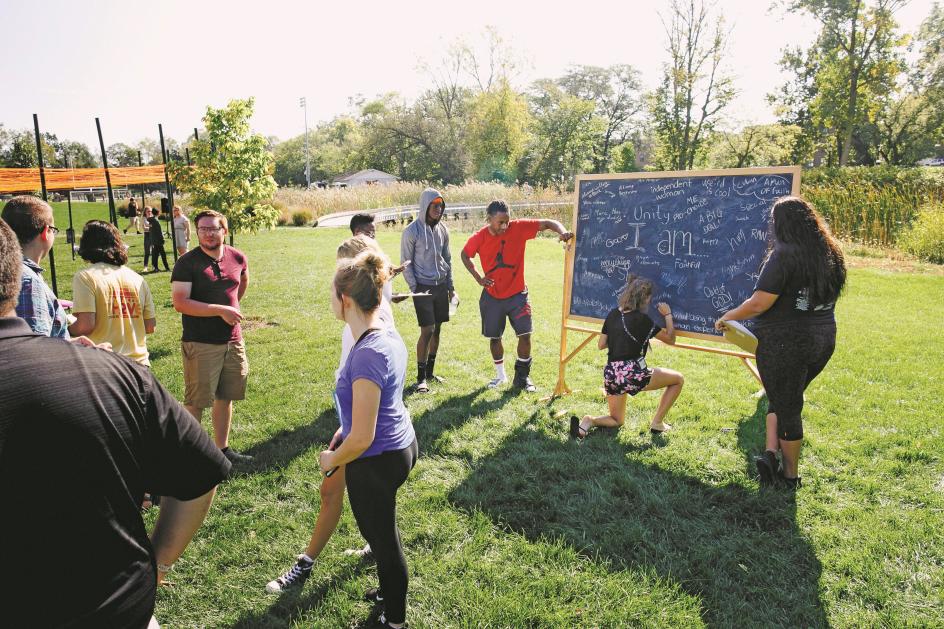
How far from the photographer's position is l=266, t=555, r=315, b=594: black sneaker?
3.15 metres

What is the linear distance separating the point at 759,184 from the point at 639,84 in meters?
68.2

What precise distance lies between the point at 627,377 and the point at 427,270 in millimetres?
2815

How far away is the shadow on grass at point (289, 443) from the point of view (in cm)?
462

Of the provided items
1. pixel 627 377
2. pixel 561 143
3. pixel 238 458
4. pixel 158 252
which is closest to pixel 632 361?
pixel 627 377

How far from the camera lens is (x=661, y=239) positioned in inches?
211

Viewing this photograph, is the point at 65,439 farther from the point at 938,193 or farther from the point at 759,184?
the point at 938,193

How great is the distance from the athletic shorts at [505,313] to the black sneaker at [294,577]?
3587mm

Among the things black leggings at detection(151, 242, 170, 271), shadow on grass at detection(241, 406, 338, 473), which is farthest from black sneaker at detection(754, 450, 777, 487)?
black leggings at detection(151, 242, 170, 271)

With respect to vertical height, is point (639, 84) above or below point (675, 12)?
above

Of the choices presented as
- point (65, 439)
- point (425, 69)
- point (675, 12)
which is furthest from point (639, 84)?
point (65, 439)

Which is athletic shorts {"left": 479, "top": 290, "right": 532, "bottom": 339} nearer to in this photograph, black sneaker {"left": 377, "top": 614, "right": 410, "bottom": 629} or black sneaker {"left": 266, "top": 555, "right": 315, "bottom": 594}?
black sneaker {"left": 266, "top": 555, "right": 315, "bottom": 594}

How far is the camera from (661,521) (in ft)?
12.4

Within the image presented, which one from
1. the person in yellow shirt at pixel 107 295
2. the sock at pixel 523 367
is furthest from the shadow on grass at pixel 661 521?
the person in yellow shirt at pixel 107 295

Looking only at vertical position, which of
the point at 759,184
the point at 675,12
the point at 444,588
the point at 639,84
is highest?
the point at 639,84
